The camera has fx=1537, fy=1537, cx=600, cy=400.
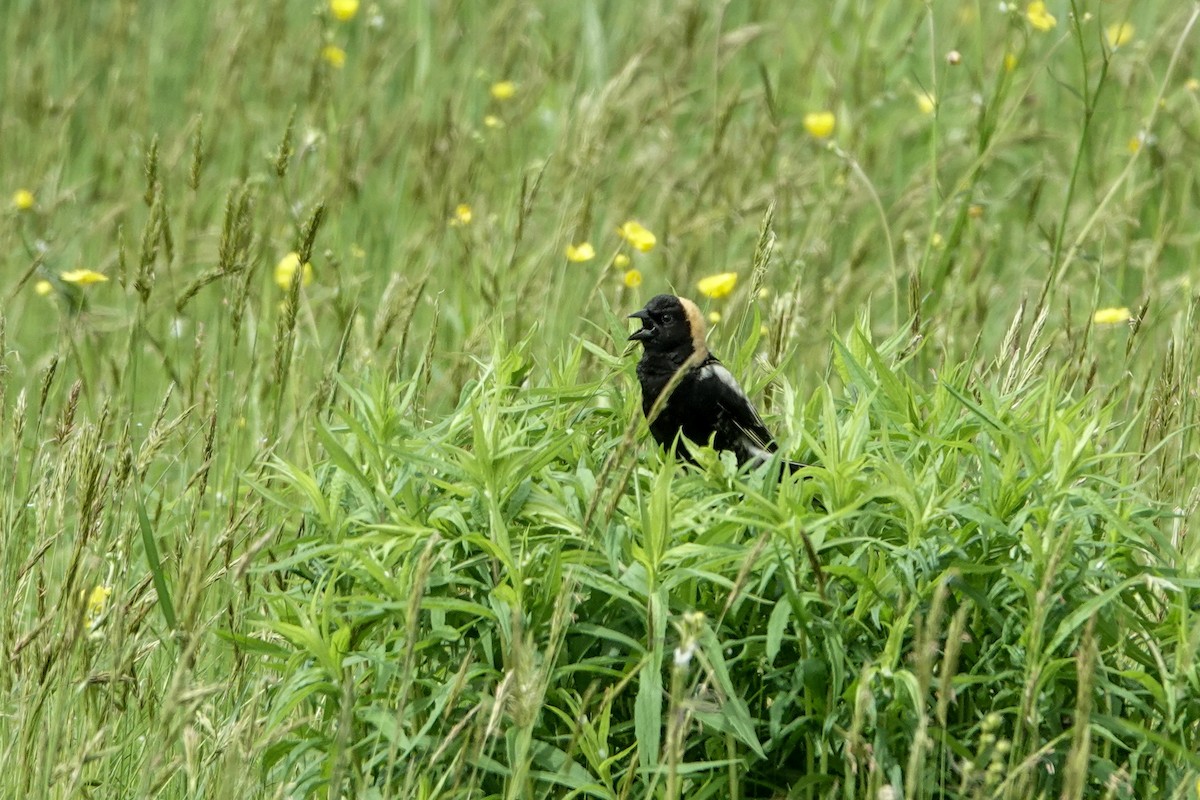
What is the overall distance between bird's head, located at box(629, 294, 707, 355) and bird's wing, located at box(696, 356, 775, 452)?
14cm

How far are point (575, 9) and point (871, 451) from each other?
18.5ft

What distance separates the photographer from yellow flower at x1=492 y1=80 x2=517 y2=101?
6.62 metres

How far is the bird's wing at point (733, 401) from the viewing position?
3.71 m

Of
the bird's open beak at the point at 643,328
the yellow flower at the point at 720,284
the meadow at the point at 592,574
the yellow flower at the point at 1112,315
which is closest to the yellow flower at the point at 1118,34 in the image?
the meadow at the point at 592,574

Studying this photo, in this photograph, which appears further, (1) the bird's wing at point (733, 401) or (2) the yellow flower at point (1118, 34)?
(2) the yellow flower at point (1118, 34)

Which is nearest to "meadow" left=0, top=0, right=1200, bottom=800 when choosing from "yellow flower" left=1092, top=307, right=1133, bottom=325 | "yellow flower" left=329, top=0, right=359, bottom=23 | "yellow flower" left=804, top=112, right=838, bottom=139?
"yellow flower" left=1092, top=307, right=1133, bottom=325

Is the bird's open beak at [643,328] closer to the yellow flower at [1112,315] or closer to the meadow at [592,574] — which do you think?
the meadow at [592,574]

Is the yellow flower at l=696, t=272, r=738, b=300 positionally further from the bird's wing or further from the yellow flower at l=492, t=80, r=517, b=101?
the yellow flower at l=492, t=80, r=517, b=101

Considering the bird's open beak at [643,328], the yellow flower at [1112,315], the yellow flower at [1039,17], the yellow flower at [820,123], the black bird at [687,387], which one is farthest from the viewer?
the yellow flower at [820,123]

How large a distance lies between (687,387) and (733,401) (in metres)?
0.27

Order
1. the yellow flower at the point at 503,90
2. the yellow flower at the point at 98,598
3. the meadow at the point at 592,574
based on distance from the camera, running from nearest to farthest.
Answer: the meadow at the point at 592,574 < the yellow flower at the point at 98,598 < the yellow flower at the point at 503,90

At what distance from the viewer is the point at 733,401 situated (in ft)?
12.9

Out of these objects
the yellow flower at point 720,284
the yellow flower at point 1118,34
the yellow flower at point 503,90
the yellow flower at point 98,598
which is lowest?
the yellow flower at point 98,598

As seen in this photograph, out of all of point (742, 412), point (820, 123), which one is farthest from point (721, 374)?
point (820, 123)
